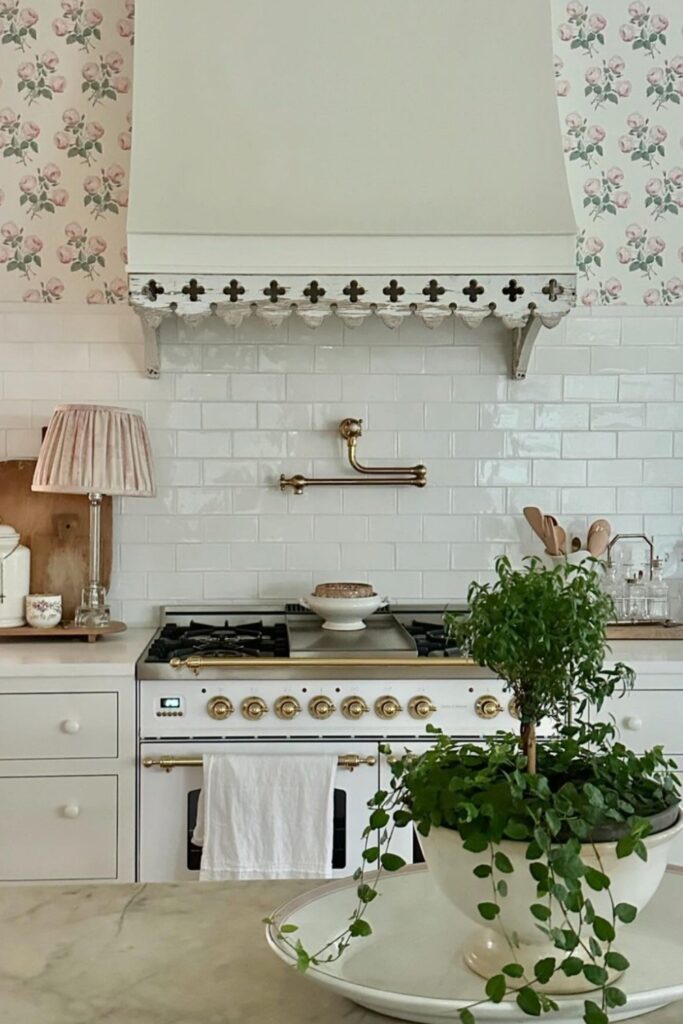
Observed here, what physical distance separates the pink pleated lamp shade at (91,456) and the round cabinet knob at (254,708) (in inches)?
27.9

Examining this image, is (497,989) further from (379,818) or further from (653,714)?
(653,714)

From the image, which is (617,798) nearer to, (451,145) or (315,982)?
(315,982)

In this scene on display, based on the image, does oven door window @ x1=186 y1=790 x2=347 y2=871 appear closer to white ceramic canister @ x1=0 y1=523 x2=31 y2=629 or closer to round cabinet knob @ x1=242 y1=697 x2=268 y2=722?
round cabinet knob @ x1=242 y1=697 x2=268 y2=722

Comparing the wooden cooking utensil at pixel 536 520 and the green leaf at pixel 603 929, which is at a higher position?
the wooden cooking utensil at pixel 536 520

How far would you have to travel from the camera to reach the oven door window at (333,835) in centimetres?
299

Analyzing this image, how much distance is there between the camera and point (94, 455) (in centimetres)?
323

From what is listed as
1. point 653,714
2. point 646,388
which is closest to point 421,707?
point 653,714

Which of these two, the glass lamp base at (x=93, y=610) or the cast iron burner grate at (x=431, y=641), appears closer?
the cast iron burner grate at (x=431, y=641)

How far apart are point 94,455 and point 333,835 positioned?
1.24 meters

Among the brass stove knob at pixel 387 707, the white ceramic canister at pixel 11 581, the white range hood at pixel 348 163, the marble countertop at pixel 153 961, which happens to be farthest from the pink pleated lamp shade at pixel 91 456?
the marble countertop at pixel 153 961

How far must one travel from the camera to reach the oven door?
2.98m

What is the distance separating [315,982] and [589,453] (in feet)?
9.54

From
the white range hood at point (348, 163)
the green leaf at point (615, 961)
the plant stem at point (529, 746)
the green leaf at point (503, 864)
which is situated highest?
the white range hood at point (348, 163)

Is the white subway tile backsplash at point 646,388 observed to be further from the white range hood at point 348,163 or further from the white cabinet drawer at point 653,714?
the white cabinet drawer at point 653,714
